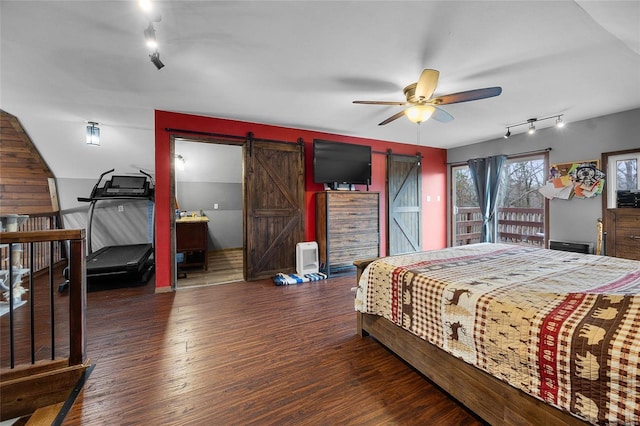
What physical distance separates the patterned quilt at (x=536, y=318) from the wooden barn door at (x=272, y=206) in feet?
7.90

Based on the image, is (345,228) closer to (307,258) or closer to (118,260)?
(307,258)

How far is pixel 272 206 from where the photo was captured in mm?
4422

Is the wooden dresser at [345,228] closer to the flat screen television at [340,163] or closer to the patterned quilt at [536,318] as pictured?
the flat screen television at [340,163]

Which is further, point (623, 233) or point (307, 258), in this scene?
point (307, 258)

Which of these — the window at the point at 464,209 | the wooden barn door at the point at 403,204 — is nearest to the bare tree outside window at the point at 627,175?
the window at the point at 464,209

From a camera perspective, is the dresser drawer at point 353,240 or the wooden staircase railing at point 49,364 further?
the dresser drawer at point 353,240

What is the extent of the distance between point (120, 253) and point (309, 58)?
4.68m

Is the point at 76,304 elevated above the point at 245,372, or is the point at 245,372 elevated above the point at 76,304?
the point at 76,304

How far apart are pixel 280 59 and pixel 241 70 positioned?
0.46 meters

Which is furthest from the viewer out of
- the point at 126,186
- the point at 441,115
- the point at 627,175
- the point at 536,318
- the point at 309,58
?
the point at 126,186

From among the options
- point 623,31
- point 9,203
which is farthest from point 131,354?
point 9,203

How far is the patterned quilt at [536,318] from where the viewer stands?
3.37 feet

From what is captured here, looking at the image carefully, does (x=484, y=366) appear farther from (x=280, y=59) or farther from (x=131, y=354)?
(x=280, y=59)

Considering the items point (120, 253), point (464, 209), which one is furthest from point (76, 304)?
point (464, 209)
